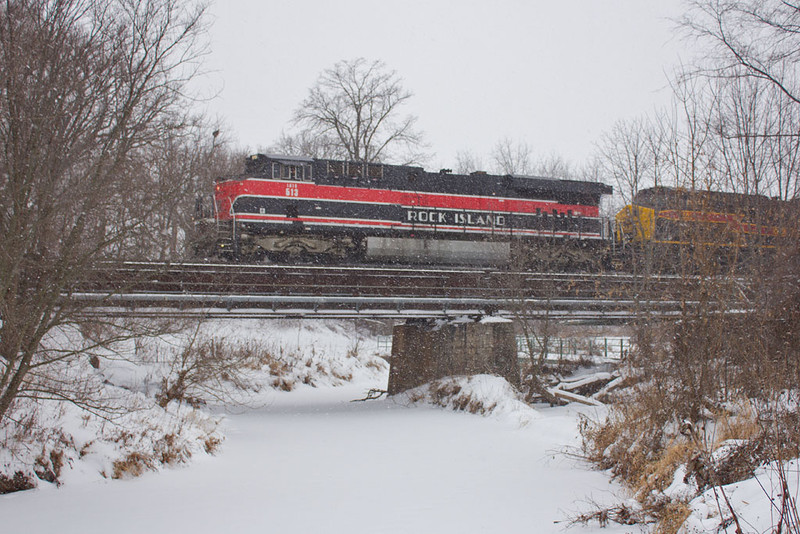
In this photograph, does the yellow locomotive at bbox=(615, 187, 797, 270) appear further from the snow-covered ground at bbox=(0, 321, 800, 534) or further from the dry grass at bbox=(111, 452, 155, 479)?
the dry grass at bbox=(111, 452, 155, 479)

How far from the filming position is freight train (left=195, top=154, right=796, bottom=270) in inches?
626

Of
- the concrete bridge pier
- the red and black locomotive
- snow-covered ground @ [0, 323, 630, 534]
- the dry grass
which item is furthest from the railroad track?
snow-covered ground @ [0, 323, 630, 534]

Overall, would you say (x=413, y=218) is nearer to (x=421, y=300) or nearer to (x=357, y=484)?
(x=421, y=300)

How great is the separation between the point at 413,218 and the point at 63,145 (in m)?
11.9

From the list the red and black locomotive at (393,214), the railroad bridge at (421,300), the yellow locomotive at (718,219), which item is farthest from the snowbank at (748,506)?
the red and black locomotive at (393,214)

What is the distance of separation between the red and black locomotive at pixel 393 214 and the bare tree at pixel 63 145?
7819 mm

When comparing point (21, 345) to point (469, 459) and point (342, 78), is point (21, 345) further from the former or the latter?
point (342, 78)

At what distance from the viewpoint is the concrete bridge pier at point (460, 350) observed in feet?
53.1

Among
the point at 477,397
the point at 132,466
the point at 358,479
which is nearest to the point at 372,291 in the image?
the point at 477,397

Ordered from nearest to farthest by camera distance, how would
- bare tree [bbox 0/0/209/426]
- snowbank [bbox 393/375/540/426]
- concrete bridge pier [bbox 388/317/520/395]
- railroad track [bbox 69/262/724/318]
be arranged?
bare tree [bbox 0/0/209/426] → railroad track [bbox 69/262/724/318] → snowbank [bbox 393/375/540/426] → concrete bridge pier [bbox 388/317/520/395]

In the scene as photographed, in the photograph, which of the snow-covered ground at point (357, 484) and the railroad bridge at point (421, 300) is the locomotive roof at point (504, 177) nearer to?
the railroad bridge at point (421, 300)

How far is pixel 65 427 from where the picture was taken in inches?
334

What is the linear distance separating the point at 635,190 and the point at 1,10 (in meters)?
14.1

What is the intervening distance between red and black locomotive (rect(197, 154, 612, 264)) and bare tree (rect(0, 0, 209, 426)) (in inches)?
308
